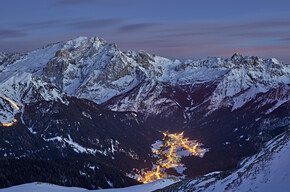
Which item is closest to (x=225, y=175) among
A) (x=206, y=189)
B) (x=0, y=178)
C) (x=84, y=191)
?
(x=206, y=189)

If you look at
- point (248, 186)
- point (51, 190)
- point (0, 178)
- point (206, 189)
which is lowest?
point (0, 178)

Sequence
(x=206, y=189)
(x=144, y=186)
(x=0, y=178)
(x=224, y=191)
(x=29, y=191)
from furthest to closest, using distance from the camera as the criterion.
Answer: (x=0, y=178) < (x=144, y=186) < (x=29, y=191) < (x=206, y=189) < (x=224, y=191)

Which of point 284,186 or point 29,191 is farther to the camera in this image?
point 29,191

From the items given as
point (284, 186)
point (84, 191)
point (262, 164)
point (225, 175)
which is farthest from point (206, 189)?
point (84, 191)

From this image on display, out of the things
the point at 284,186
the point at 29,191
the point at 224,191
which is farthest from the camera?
the point at 29,191

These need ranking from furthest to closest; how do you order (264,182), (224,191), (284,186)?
(224,191) → (264,182) → (284,186)

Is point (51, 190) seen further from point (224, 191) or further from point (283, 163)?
point (283, 163)

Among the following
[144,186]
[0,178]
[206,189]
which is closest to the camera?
[206,189]

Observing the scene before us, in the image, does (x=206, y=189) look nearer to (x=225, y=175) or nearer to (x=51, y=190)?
(x=225, y=175)

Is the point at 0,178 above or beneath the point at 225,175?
beneath
